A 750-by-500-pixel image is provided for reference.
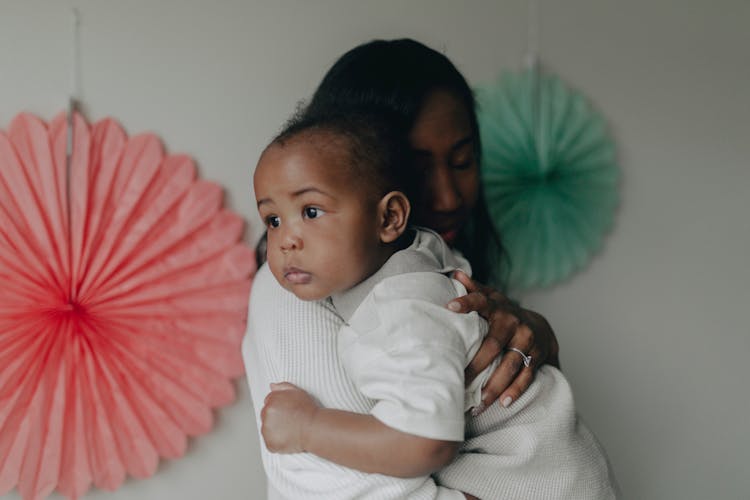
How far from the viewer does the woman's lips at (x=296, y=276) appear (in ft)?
3.62

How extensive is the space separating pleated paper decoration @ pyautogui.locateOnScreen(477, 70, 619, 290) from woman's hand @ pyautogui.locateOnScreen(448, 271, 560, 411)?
2.15 feet

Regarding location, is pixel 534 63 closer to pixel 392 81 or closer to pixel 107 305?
pixel 392 81

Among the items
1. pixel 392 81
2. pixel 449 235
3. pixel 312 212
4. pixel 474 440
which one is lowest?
pixel 474 440

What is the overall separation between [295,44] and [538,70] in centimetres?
64

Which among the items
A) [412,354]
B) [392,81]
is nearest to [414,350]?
[412,354]

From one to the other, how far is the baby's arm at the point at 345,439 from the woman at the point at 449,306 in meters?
0.03

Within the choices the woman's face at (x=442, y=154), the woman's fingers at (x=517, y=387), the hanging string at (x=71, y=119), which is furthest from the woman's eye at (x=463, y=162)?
the hanging string at (x=71, y=119)

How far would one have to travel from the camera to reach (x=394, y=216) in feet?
3.82

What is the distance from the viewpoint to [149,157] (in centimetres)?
148

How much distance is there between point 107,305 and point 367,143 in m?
0.64

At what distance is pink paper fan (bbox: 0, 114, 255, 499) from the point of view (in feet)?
4.52

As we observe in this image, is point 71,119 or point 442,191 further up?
point 71,119

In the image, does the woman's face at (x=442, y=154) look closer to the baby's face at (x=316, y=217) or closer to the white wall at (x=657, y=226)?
the baby's face at (x=316, y=217)

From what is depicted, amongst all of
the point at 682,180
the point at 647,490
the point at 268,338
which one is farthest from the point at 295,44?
the point at 647,490
